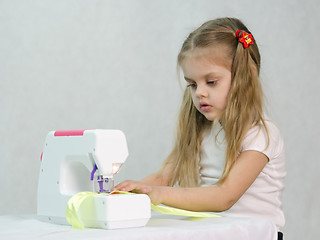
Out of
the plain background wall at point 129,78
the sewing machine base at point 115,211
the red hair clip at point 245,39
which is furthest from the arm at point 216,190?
the plain background wall at point 129,78

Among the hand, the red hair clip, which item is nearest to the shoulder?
the red hair clip

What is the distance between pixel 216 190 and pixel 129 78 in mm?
1516

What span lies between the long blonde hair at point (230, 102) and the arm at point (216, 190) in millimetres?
44

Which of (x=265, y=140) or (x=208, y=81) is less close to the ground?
(x=208, y=81)

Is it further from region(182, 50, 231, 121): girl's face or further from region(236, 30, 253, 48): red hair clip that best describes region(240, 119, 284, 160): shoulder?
region(236, 30, 253, 48): red hair clip

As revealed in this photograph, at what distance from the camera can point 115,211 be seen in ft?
A: 4.38

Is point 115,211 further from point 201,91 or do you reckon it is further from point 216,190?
point 201,91

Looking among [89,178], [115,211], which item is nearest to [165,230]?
[115,211]

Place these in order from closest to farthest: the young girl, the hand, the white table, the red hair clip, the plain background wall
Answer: the white table
the hand
the young girl
the red hair clip
the plain background wall

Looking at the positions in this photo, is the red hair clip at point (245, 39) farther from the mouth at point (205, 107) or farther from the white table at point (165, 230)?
the white table at point (165, 230)

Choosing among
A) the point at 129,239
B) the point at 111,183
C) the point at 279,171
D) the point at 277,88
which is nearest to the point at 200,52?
the point at 279,171

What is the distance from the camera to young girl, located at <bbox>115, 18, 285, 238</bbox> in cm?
188

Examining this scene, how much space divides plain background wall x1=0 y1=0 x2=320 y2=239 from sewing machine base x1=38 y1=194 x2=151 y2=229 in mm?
1436

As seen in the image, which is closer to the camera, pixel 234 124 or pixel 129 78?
pixel 234 124
